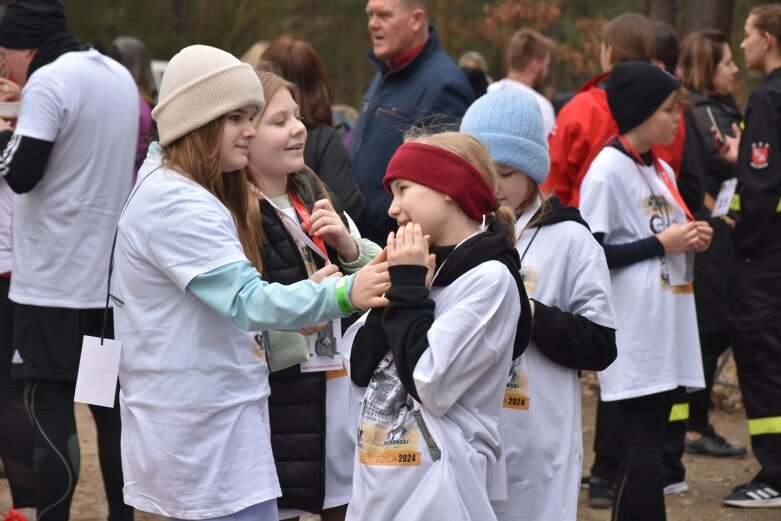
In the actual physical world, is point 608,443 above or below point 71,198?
below

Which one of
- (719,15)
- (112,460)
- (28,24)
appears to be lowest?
(112,460)

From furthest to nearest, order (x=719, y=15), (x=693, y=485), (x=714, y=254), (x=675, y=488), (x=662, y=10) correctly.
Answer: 1. (x=662, y=10)
2. (x=719, y=15)
3. (x=714, y=254)
4. (x=693, y=485)
5. (x=675, y=488)

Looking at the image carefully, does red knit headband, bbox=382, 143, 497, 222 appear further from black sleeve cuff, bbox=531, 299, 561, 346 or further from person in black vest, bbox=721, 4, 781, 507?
person in black vest, bbox=721, 4, 781, 507

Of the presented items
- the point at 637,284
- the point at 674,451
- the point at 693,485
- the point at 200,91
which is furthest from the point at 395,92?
the point at 693,485

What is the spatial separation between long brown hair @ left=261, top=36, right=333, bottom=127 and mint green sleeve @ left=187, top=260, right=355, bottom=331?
7.60 ft

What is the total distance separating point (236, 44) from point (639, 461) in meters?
24.3

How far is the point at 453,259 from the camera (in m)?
2.97

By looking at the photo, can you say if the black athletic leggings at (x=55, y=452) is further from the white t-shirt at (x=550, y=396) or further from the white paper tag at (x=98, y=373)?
the white t-shirt at (x=550, y=396)

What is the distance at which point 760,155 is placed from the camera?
227 inches

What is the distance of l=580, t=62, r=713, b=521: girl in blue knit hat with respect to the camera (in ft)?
15.3

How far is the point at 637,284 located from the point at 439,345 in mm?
2144

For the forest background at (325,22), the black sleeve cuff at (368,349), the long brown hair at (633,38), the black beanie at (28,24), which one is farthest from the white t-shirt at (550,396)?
the forest background at (325,22)

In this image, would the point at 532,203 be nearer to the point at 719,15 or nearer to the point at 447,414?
the point at 447,414

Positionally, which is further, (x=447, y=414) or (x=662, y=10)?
(x=662, y=10)
